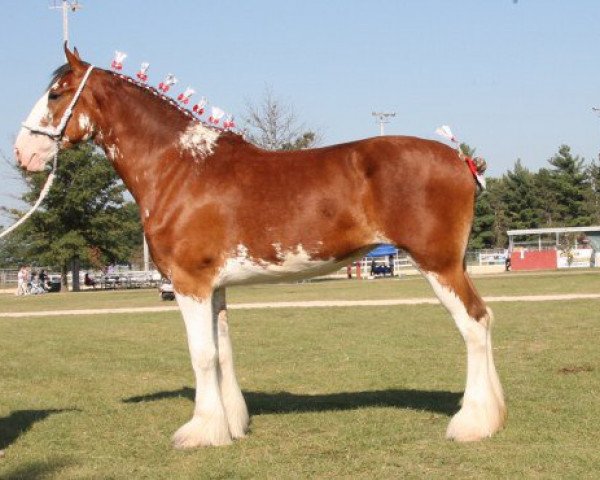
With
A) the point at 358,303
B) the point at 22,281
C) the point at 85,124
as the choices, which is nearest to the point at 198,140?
the point at 85,124

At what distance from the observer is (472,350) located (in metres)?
6.93

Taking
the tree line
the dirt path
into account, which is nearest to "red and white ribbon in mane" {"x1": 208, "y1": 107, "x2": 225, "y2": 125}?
the dirt path

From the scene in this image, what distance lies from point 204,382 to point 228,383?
61 centimetres

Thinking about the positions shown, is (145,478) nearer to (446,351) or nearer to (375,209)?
(375,209)

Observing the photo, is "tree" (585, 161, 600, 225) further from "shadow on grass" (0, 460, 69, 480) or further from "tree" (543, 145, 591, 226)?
"shadow on grass" (0, 460, 69, 480)

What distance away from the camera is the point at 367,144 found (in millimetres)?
7145

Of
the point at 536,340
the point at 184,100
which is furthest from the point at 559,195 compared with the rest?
the point at 184,100

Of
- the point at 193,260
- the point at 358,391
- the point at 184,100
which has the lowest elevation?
the point at 358,391

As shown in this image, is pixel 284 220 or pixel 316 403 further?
pixel 316 403

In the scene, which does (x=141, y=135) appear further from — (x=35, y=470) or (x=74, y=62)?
(x=35, y=470)

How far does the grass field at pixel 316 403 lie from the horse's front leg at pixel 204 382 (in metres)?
0.19

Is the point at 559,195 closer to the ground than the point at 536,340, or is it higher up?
higher up

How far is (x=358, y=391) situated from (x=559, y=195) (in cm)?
8787

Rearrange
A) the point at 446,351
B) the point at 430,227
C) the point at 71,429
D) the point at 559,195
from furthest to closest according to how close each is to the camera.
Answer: the point at 559,195, the point at 446,351, the point at 71,429, the point at 430,227
